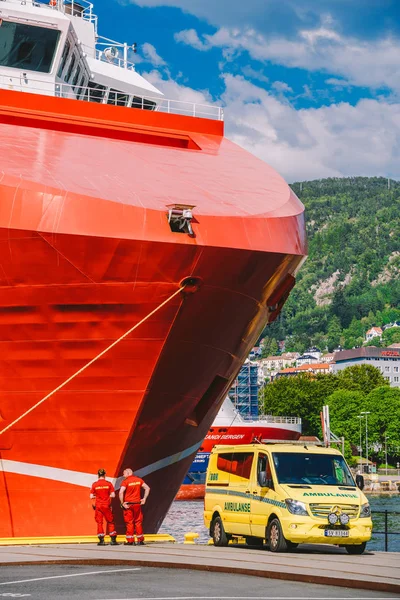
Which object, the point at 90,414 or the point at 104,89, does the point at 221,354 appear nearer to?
the point at 90,414

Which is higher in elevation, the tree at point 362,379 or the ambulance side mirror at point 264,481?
the tree at point 362,379

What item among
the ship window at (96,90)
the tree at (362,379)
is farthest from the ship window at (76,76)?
the tree at (362,379)

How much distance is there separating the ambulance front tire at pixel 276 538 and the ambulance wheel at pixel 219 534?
73.0 inches

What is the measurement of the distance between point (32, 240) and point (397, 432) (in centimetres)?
11600

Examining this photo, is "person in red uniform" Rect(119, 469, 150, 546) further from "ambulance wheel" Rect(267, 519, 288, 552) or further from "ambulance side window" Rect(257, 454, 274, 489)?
"ambulance wheel" Rect(267, 519, 288, 552)

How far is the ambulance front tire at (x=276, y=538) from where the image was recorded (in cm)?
1597

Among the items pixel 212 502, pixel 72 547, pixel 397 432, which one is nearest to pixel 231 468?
pixel 212 502

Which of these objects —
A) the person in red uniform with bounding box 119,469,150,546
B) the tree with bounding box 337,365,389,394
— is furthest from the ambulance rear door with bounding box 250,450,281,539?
the tree with bounding box 337,365,389,394

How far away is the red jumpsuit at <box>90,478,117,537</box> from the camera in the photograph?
1659 centimetres

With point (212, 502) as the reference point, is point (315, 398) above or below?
above

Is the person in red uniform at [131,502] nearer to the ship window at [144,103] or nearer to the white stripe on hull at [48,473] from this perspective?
the white stripe on hull at [48,473]

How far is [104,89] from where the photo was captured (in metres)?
26.0

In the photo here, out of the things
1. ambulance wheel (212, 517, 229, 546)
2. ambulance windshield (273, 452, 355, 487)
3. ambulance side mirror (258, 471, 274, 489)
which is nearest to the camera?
ambulance side mirror (258, 471, 274, 489)

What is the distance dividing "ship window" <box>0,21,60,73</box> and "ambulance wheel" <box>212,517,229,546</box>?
10.4 m
